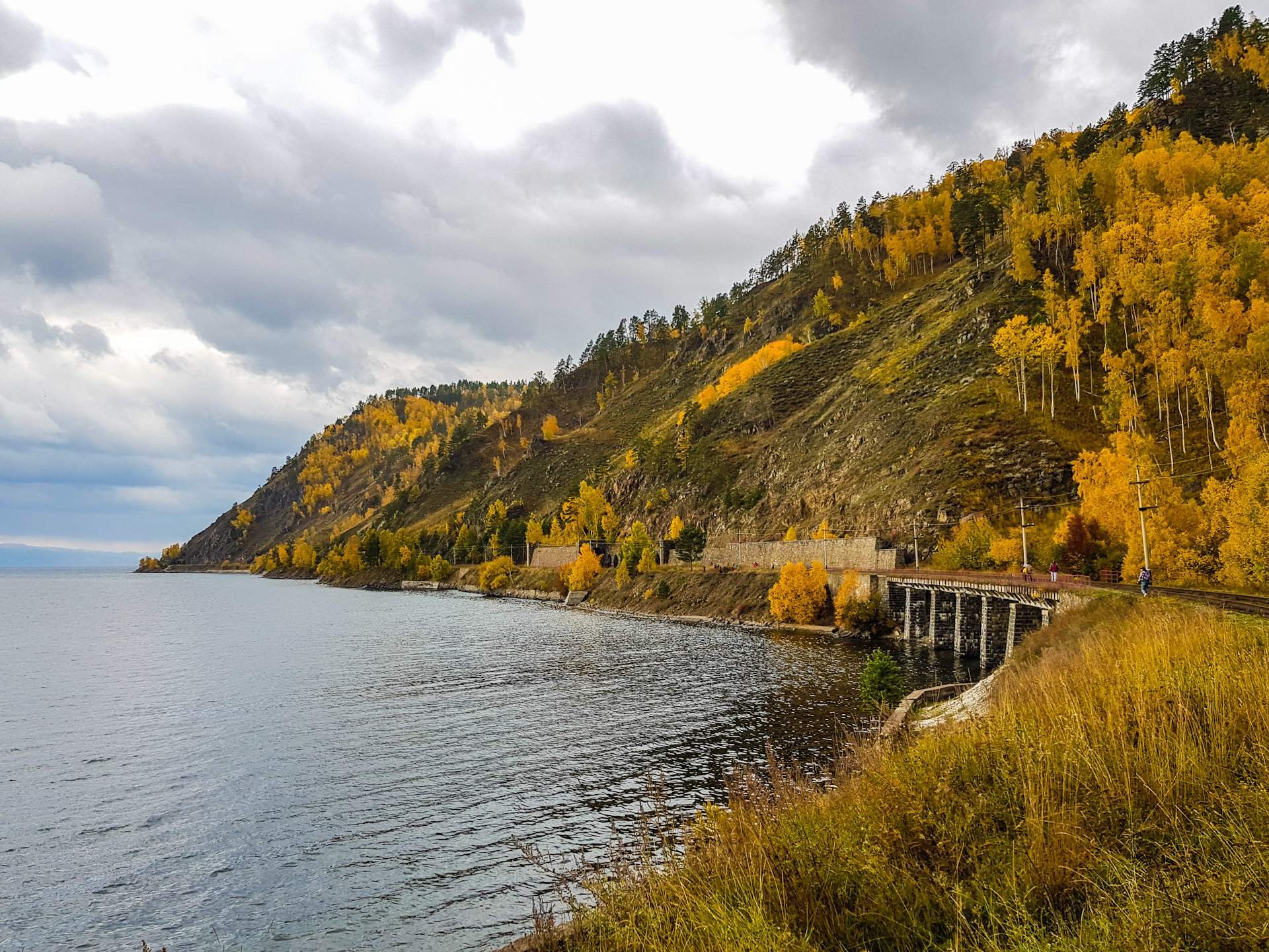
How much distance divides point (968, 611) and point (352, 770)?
193ft

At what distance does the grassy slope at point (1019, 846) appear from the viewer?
696 cm

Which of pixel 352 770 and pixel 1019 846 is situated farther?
pixel 352 770

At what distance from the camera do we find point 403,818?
88.0 ft

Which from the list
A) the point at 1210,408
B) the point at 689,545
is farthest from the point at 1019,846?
the point at 689,545

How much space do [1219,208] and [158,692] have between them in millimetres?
144318

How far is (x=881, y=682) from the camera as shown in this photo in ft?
125

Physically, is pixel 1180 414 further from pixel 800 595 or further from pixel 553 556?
pixel 553 556

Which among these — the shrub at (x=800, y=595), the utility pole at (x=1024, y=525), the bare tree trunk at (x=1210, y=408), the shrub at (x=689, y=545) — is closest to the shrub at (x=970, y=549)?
the utility pole at (x=1024, y=525)

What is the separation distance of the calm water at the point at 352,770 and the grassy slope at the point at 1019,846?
10.4 m

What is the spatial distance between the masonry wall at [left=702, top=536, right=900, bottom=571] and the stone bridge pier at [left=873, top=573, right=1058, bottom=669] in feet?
30.5

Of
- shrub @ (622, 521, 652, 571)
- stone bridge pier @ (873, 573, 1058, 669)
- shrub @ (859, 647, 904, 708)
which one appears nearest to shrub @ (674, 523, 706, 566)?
shrub @ (622, 521, 652, 571)

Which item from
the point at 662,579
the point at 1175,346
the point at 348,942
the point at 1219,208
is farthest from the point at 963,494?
the point at 348,942

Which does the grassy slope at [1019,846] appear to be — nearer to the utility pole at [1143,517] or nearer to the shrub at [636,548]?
the utility pole at [1143,517]

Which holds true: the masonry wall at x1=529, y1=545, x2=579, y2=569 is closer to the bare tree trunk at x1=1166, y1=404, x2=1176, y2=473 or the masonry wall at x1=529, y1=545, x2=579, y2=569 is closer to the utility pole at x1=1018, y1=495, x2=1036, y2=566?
the utility pole at x1=1018, y1=495, x2=1036, y2=566
